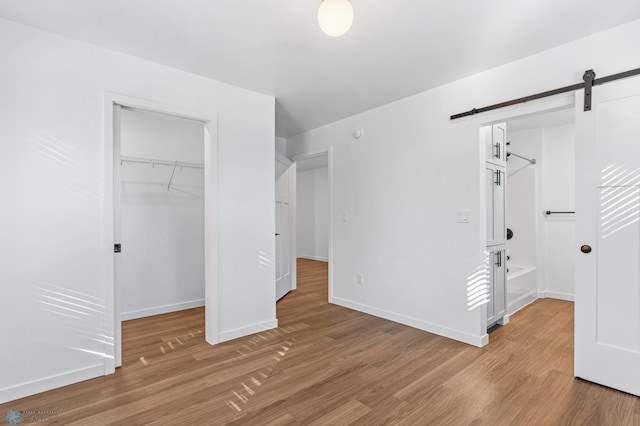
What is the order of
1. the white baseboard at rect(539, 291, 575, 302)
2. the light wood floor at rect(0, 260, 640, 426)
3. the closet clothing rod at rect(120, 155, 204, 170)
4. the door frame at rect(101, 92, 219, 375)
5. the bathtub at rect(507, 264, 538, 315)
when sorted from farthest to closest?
1. the white baseboard at rect(539, 291, 575, 302)
2. the bathtub at rect(507, 264, 538, 315)
3. the closet clothing rod at rect(120, 155, 204, 170)
4. the door frame at rect(101, 92, 219, 375)
5. the light wood floor at rect(0, 260, 640, 426)

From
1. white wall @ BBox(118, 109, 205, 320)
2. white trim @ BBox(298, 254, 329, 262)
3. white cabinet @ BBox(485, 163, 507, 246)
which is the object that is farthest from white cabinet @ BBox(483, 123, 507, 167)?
white trim @ BBox(298, 254, 329, 262)

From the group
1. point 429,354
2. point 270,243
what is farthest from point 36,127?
point 429,354

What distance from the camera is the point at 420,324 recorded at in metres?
3.27

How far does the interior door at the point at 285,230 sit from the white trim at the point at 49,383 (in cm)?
228

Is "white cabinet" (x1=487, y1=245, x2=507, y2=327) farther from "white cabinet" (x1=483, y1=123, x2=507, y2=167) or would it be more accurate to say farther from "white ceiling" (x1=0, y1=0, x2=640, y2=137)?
"white ceiling" (x1=0, y1=0, x2=640, y2=137)

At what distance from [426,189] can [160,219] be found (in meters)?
3.09

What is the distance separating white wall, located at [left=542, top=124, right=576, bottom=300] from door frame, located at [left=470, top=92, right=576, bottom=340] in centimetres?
241

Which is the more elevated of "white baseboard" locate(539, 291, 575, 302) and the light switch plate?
the light switch plate

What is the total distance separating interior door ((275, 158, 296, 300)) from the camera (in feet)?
14.8

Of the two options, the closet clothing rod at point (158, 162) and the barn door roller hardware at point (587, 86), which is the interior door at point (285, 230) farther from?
A: the barn door roller hardware at point (587, 86)

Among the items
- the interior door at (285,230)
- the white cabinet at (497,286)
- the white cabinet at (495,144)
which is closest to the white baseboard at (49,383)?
the interior door at (285,230)

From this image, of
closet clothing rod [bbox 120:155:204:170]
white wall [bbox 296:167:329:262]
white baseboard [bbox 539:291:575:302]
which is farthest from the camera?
white wall [bbox 296:167:329:262]

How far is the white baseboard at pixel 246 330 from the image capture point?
9.71 ft

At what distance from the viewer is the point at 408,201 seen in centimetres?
340
